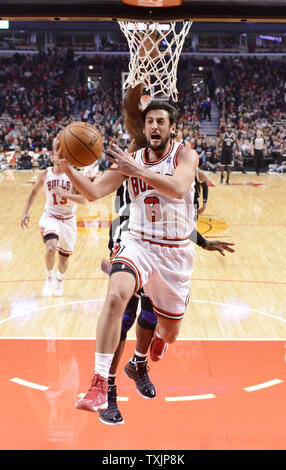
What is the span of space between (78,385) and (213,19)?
9.51 ft

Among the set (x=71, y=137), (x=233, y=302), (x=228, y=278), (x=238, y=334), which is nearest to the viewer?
(x=71, y=137)

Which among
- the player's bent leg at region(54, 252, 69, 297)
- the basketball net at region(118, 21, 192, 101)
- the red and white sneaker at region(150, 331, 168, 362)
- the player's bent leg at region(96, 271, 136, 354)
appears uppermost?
the basketball net at region(118, 21, 192, 101)

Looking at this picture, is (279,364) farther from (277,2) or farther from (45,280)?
(45,280)

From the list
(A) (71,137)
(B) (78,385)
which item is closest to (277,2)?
(A) (71,137)

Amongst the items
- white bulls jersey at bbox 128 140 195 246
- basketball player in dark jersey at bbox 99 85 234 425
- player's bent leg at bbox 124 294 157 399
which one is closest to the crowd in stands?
basketball player in dark jersey at bbox 99 85 234 425

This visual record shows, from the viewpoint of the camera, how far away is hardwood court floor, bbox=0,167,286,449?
3.44 m

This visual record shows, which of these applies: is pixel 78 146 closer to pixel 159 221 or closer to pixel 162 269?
pixel 159 221

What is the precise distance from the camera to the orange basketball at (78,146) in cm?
308

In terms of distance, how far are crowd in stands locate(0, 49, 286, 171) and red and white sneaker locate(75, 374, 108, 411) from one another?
57.7ft

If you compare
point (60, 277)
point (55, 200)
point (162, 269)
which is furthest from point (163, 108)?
point (60, 277)

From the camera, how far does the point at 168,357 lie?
4.65m

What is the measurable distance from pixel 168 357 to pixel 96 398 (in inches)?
76.9

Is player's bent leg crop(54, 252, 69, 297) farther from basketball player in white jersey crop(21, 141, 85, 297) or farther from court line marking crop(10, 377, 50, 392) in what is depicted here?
court line marking crop(10, 377, 50, 392)

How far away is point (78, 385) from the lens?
409 centimetres
